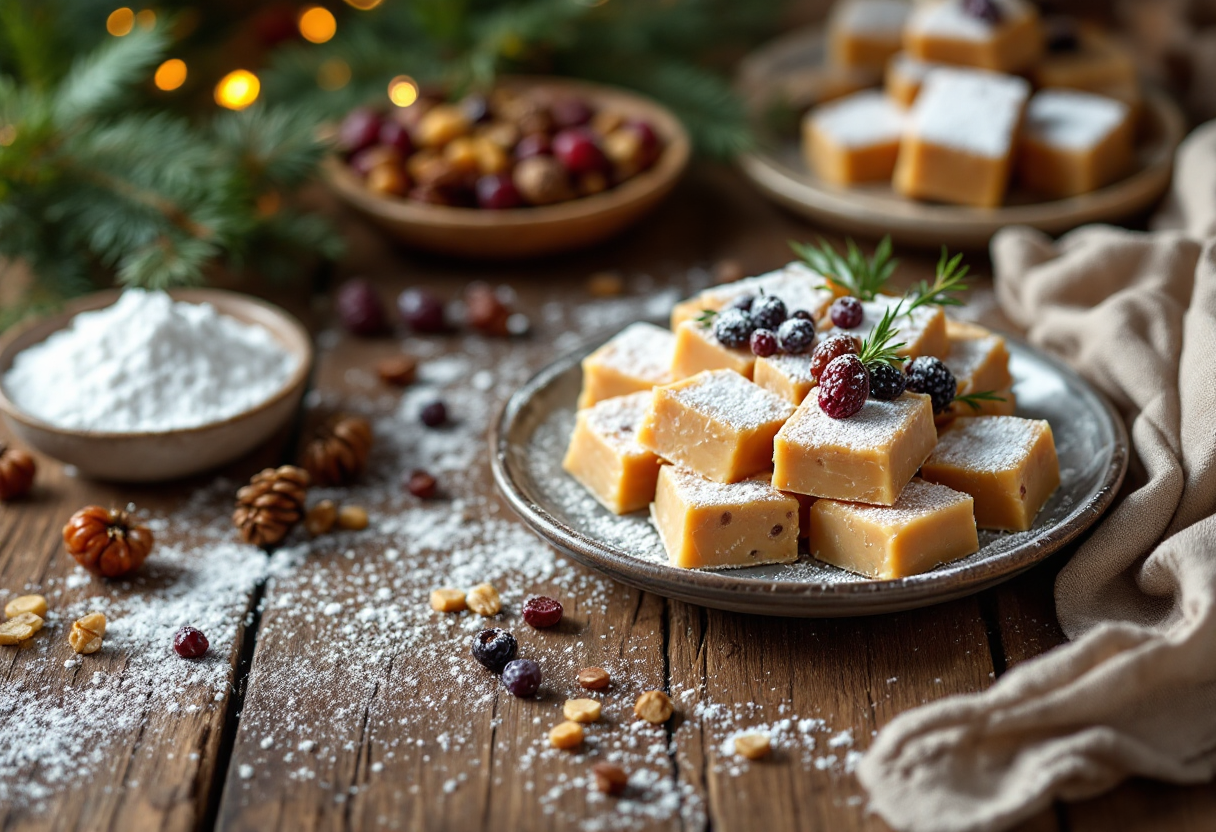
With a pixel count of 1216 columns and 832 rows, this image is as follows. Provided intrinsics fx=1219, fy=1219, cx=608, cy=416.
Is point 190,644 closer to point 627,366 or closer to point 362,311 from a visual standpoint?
point 627,366

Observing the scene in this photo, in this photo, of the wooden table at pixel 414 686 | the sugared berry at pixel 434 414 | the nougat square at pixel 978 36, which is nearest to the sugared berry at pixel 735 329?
the wooden table at pixel 414 686

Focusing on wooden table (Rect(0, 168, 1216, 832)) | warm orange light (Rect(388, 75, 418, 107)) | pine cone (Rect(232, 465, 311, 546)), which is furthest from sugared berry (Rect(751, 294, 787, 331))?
warm orange light (Rect(388, 75, 418, 107))

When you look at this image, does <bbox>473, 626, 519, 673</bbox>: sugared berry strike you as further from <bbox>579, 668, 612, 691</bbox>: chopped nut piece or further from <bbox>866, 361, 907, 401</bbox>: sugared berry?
<bbox>866, 361, 907, 401</bbox>: sugared berry

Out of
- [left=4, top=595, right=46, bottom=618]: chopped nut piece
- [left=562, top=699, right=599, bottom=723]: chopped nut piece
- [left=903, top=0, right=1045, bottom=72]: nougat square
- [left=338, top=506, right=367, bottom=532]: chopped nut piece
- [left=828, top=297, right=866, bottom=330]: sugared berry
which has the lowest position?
[left=338, top=506, right=367, bottom=532]: chopped nut piece

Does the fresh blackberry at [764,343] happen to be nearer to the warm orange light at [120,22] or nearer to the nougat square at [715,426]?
the nougat square at [715,426]

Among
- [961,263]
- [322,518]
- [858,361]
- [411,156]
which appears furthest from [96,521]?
[961,263]

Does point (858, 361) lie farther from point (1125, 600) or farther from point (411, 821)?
point (411, 821)
